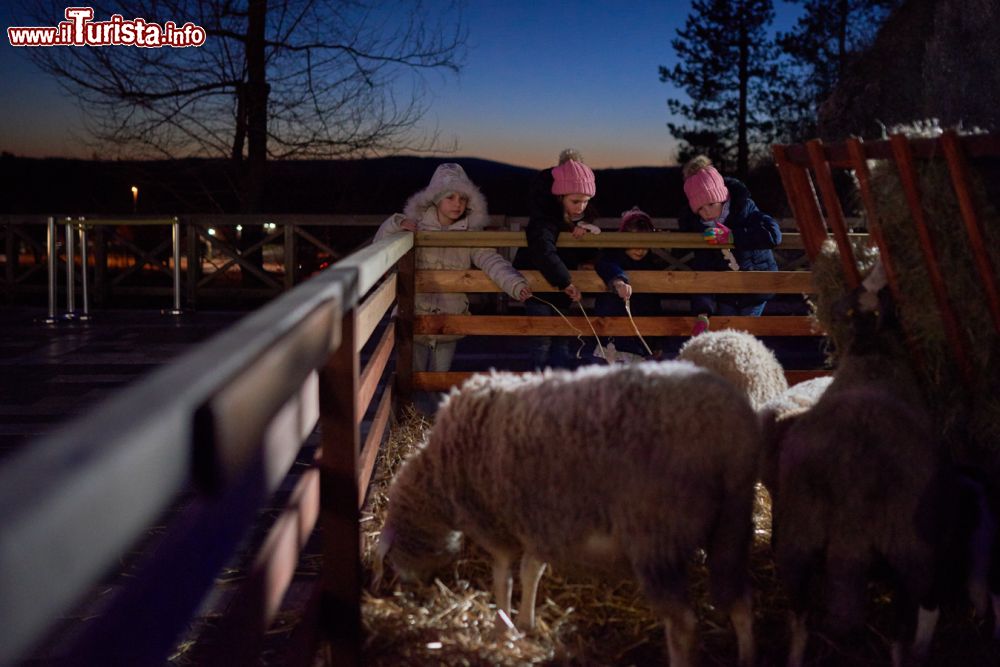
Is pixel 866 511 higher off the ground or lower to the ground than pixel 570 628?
higher

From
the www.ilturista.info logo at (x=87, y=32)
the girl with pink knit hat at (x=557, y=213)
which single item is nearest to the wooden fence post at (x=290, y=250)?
the www.ilturista.info logo at (x=87, y=32)

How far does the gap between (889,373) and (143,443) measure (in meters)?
3.02

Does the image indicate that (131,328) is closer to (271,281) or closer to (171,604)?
(271,281)

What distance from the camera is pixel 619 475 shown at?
2518mm

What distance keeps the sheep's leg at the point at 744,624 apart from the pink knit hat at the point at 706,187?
10.2ft

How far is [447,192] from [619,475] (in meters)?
3.45

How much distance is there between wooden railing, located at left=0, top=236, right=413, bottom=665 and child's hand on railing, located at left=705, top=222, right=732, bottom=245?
351 cm

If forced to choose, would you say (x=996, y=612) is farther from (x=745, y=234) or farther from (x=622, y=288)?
(x=745, y=234)

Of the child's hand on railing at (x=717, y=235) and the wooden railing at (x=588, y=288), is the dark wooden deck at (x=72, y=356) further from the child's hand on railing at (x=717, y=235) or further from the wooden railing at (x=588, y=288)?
the child's hand on railing at (x=717, y=235)

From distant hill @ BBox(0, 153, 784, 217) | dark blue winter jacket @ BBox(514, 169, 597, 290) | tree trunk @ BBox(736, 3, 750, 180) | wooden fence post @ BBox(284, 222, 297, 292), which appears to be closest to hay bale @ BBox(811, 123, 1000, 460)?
dark blue winter jacket @ BBox(514, 169, 597, 290)

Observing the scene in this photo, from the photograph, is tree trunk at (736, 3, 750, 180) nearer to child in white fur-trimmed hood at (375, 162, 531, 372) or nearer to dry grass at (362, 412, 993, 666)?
child in white fur-trimmed hood at (375, 162, 531, 372)

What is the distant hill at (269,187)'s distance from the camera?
1558 centimetres

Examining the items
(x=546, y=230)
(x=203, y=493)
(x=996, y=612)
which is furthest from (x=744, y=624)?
(x=546, y=230)

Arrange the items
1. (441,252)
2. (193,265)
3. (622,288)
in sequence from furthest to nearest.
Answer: (193,265) → (441,252) → (622,288)
